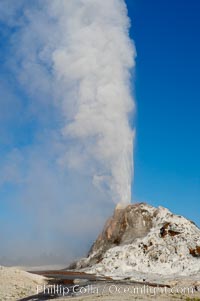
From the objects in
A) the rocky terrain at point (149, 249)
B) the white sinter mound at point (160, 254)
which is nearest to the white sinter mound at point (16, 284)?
the rocky terrain at point (149, 249)

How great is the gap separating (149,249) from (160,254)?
348 centimetres

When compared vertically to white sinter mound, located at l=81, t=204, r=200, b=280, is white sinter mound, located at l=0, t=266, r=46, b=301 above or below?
below

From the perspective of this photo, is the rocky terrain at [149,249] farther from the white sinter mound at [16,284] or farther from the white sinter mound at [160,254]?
the white sinter mound at [16,284]

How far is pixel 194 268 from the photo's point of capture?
76000 mm

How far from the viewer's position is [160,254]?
82.9 metres

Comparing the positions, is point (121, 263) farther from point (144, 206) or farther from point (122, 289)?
point (122, 289)

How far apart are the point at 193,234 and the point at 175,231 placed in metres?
4.16

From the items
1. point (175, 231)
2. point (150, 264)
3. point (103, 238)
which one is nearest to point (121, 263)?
point (150, 264)

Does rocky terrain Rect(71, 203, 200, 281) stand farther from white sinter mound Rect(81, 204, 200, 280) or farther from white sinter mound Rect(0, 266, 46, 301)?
white sinter mound Rect(0, 266, 46, 301)

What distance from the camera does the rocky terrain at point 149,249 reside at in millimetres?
78250

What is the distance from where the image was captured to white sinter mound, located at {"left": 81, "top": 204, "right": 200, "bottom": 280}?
78250 millimetres

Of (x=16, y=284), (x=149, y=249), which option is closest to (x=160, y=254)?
(x=149, y=249)

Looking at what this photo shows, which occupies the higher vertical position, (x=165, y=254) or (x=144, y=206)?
(x=144, y=206)

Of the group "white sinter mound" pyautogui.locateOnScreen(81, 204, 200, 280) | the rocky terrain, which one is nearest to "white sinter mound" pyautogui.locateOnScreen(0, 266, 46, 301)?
the rocky terrain
